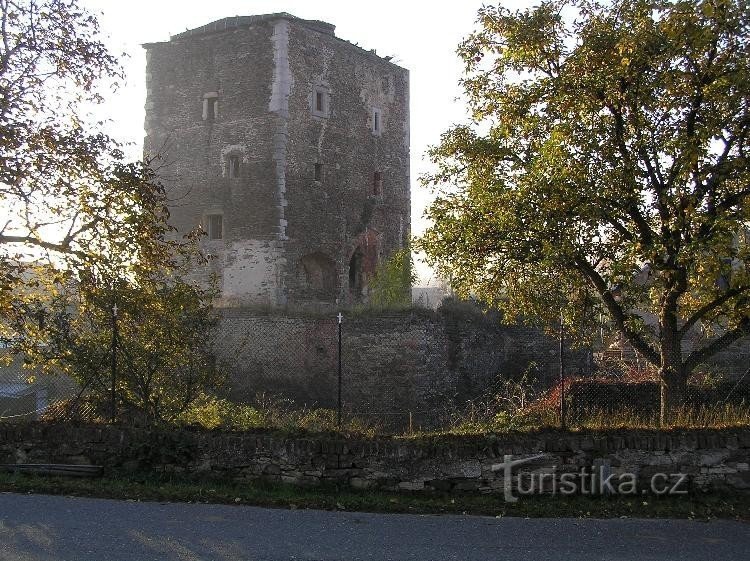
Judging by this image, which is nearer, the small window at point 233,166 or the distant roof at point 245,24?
the distant roof at point 245,24

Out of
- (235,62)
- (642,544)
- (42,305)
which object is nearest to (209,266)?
(235,62)

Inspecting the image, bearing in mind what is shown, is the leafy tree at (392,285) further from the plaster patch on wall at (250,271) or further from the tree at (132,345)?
the tree at (132,345)

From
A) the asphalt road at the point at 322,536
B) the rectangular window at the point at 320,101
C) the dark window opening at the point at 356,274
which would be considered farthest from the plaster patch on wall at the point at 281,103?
the asphalt road at the point at 322,536

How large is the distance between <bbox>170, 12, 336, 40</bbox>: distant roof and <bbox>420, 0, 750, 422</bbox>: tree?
16.9 m

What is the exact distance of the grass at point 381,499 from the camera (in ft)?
27.8

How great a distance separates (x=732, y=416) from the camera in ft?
33.2

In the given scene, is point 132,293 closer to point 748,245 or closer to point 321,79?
point 748,245

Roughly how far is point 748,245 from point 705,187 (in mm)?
969

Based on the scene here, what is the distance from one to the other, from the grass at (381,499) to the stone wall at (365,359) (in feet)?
37.8

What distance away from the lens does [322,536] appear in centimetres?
746

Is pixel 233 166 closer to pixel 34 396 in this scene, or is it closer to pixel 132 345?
pixel 34 396

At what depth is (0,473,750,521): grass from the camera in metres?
8.46

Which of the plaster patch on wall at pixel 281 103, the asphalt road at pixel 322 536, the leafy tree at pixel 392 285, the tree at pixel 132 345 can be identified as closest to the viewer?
the asphalt road at pixel 322 536

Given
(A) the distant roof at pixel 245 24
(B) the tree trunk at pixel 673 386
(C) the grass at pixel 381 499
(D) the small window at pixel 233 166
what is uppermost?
(A) the distant roof at pixel 245 24
